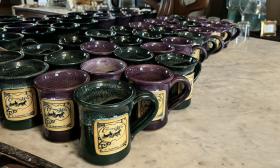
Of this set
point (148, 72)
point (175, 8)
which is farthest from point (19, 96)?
point (175, 8)

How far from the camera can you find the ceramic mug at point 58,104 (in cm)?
52

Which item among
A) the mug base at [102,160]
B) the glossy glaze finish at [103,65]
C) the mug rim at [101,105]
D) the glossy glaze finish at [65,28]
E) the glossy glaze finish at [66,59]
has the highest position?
the glossy glaze finish at [65,28]

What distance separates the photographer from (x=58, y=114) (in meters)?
0.54

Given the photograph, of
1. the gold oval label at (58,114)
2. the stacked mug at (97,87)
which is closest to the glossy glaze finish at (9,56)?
the stacked mug at (97,87)

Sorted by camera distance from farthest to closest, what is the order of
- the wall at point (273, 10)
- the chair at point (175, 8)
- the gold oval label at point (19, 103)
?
1. the wall at point (273, 10)
2. the chair at point (175, 8)
3. the gold oval label at point (19, 103)

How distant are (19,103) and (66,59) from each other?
0.57 ft

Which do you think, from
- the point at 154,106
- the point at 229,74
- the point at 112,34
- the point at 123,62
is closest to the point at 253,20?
the point at 229,74

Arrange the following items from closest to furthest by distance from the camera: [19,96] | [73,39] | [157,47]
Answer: [19,96], [157,47], [73,39]

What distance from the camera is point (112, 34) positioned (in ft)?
3.11

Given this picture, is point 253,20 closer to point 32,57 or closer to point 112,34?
point 112,34

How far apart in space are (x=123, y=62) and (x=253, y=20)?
1248 mm

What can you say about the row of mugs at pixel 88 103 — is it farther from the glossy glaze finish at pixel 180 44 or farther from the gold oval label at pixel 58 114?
the glossy glaze finish at pixel 180 44

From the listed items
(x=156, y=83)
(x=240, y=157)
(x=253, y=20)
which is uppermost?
(x=253, y=20)

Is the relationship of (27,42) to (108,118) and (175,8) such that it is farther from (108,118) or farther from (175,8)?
(175,8)
